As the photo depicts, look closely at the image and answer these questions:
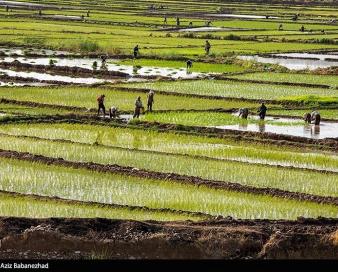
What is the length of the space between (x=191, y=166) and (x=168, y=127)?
2.95 metres

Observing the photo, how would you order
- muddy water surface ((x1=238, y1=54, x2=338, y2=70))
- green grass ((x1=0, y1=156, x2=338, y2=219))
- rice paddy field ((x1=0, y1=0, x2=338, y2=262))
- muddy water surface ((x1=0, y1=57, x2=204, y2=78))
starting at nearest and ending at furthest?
green grass ((x1=0, y1=156, x2=338, y2=219))
rice paddy field ((x1=0, y1=0, x2=338, y2=262))
muddy water surface ((x1=0, y1=57, x2=204, y2=78))
muddy water surface ((x1=238, y1=54, x2=338, y2=70))

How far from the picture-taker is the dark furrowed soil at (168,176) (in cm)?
1143

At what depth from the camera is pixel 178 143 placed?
49.7ft

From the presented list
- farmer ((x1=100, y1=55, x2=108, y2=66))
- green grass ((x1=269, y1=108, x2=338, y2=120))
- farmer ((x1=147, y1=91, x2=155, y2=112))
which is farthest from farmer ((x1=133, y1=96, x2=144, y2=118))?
farmer ((x1=100, y1=55, x2=108, y2=66))

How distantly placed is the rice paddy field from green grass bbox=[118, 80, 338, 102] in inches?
1.4

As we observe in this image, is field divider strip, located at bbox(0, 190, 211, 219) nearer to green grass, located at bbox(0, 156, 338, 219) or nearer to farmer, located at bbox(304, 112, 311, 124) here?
green grass, located at bbox(0, 156, 338, 219)

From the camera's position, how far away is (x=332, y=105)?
19.0 metres

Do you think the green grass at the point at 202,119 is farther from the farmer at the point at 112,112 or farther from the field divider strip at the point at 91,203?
the field divider strip at the point at 91,203

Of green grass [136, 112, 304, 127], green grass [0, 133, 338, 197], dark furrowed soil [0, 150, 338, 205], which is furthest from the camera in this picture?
green grass [136, 112, 304, 127]

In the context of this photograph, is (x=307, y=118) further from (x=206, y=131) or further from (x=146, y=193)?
(x=146, y=193)

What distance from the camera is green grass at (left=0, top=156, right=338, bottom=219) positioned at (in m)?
11.0

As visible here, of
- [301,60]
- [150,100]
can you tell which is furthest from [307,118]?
[301,60]

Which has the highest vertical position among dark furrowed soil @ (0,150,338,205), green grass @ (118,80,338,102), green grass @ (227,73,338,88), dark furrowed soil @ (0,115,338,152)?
green grass @ (227,73,338,88)
